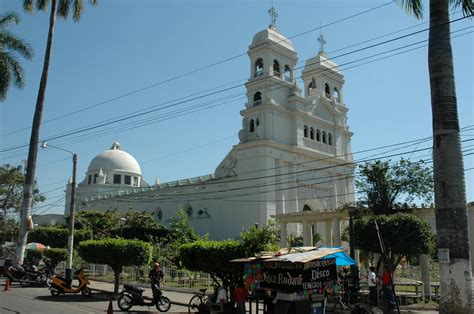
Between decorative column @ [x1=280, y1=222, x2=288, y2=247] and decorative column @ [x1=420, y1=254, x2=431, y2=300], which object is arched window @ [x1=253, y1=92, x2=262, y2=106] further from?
decorative column @ [x1=420, y1=254, x2=431, y2=300]

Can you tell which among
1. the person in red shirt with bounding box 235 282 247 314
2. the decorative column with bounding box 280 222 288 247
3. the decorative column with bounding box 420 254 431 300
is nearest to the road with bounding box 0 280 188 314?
the person in red shirt with bounding box 235 282 247 314

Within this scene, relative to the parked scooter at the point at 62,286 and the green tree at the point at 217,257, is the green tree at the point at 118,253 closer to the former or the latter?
the parked scooter at the point at 62,286

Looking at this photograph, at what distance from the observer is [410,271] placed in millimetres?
22891

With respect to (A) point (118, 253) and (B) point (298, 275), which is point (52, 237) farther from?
(B) point (298, 275)

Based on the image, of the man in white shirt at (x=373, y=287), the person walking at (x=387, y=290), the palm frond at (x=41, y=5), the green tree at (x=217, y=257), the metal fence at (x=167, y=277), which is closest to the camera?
the person walking at (x=387, y=290)

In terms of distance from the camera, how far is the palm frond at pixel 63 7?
1040 inches

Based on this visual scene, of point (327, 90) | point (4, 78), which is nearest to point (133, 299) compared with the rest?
point (4, 78)

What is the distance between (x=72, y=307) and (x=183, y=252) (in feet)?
14.9

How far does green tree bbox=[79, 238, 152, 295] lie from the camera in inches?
781

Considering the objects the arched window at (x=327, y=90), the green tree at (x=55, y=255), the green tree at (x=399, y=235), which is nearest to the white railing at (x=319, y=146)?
the arched window at (x=327, y=90)

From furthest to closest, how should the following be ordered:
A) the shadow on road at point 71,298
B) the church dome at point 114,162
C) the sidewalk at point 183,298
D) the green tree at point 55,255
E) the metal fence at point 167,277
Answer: the church dome at point 114,162
the green tree at point 55,255
the metal fence at point 167,277
the shadow on road at point 71,298
the sidewalk at point 183,298

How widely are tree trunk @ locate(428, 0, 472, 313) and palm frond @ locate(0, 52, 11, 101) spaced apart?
72.6ft

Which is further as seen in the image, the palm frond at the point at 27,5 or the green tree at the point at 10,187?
the green tree at the point at 10,187

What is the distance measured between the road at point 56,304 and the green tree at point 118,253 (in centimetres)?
147
